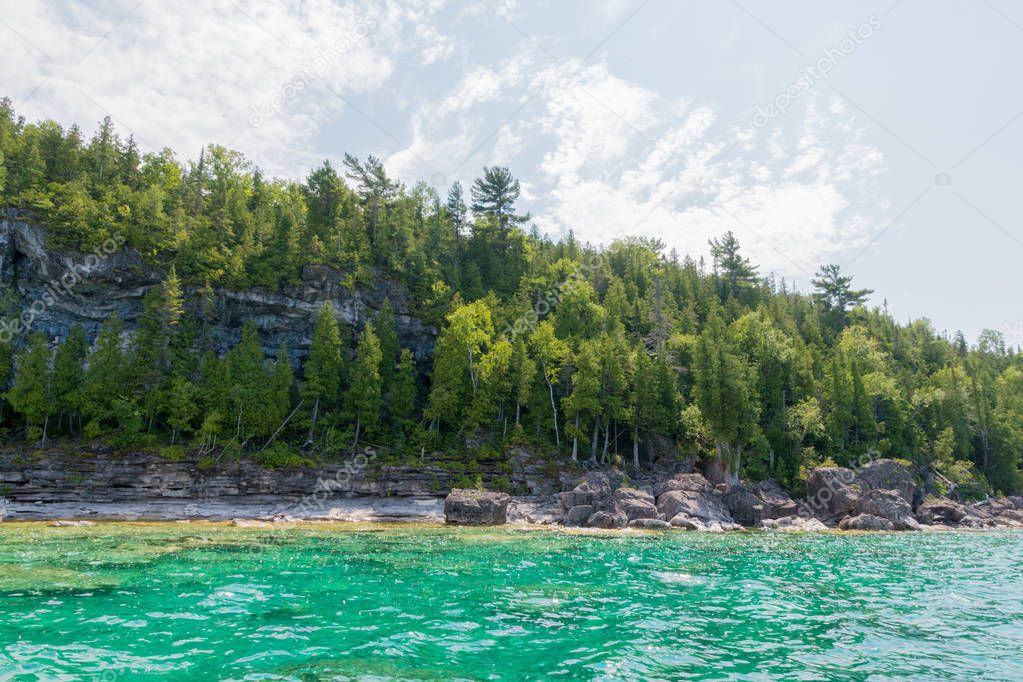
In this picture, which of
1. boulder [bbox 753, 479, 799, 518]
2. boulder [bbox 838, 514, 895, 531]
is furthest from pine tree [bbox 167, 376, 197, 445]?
boulder [bbox 838, 514, 895, 531]

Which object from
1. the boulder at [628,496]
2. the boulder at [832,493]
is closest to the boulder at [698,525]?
the boulder at [628,496]

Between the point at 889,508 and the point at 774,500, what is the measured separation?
8.00 m

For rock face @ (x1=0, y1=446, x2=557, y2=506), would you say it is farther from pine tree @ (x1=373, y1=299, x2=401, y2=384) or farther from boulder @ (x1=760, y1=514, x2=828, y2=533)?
boulder @ (x1=760, y1=514, x2=828, y2=533)

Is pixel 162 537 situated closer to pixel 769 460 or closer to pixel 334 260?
pixel 334 260

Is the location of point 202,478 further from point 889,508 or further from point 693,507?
point 889,508

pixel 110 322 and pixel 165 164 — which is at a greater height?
pixel 165 164

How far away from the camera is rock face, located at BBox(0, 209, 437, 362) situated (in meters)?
54.7

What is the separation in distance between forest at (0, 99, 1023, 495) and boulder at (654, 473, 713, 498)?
252 inches

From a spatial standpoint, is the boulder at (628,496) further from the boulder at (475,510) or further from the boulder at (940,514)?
the boulder at (940,514)

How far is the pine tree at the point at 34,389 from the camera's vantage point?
154 ft

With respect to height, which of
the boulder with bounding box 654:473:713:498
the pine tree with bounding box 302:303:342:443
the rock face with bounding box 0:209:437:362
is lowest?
the boulder with bounding box 654:473:713:498

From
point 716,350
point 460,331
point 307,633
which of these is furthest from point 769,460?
point 307,633

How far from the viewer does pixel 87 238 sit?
5591 cm

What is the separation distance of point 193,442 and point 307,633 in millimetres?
43634
